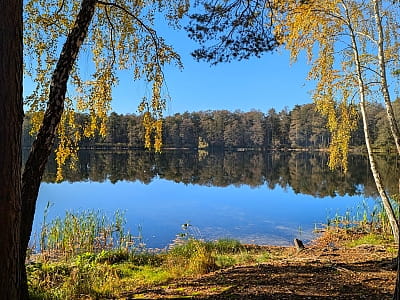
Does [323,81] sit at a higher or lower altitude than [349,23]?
lower

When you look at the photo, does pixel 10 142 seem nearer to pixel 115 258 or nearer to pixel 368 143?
pixel 115 258

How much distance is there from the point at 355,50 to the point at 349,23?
1.65 ft

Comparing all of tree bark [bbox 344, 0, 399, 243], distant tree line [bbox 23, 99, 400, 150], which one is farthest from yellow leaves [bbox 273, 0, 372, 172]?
distant tree line [bbox 23, 99, 400, 150]

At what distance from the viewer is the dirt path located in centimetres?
321

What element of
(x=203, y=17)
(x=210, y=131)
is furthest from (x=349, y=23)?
(x=210, y=131)

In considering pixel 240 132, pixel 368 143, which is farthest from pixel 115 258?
pixel 240 132

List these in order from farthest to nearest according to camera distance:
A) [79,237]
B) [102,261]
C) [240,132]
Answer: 1. [240,132]
2. [79,237]
3. [102,261]

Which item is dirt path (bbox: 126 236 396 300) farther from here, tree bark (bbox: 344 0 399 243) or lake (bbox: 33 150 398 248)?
lake (bbox: 33 150 398 248)

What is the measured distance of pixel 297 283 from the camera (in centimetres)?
359

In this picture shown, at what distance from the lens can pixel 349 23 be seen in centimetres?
630

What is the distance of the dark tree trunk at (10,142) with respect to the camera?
1939 mm

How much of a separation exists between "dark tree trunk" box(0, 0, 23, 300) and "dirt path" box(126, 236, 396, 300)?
1.88 m

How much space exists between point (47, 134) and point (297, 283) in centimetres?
298

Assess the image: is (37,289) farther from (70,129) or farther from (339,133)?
(339,133)
